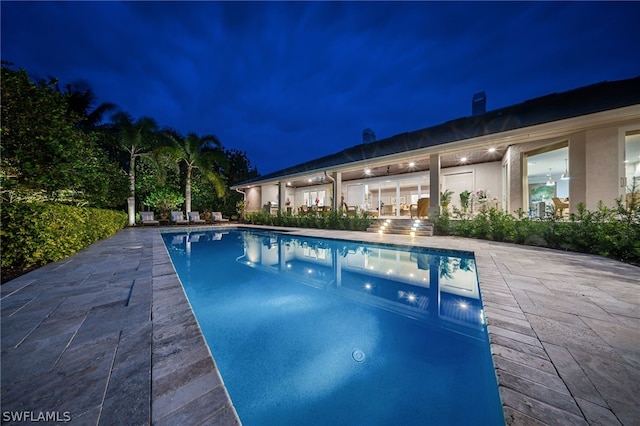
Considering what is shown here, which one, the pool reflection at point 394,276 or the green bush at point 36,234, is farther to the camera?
the green bush at point 36,234

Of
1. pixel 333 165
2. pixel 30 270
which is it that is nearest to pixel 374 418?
pixel 30 270

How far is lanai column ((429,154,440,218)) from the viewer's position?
8.33 meters

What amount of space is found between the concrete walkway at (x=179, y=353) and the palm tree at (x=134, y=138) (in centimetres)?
1175

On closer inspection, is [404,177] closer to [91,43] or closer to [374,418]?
[374,418]

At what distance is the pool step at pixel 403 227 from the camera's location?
839 cm

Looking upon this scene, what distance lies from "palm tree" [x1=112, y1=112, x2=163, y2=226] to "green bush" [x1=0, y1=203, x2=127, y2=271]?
379 inches

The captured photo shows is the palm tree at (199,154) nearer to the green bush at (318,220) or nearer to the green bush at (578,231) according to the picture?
the green bush at (318,220)

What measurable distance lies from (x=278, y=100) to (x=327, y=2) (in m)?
43.0

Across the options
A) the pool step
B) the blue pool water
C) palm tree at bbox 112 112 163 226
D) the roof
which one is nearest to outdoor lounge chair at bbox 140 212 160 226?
palm tree at bbox 112 112 163 226

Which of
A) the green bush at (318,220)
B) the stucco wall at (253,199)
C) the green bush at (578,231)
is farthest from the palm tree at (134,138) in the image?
the green bush at (578,231)

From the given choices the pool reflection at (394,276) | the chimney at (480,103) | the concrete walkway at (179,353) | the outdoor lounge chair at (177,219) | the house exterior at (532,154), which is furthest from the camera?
the outdoor lounge chair at (177,219)

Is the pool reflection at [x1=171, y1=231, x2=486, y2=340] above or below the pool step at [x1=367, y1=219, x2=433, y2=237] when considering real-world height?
below

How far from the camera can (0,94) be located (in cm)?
356

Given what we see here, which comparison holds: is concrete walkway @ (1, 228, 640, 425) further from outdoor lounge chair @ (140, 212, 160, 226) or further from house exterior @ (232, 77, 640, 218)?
outdoor lounge chair @ (140, 212, 160, 226)
